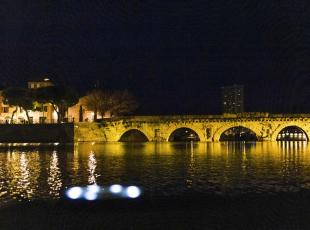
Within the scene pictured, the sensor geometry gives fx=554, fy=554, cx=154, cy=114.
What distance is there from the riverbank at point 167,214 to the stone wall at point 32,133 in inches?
2109

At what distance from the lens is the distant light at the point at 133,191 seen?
24573 millimetres

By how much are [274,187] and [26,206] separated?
473 inches

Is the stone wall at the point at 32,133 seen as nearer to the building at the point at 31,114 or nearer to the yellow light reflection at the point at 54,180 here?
the building at the point at 31,114

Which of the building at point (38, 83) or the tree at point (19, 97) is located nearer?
the tree at point (19, 97)

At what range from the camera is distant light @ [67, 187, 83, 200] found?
24172 mm

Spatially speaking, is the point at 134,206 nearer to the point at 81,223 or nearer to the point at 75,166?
the point at 81,223

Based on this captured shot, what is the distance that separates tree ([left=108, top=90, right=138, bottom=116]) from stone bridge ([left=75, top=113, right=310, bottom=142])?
9.30 metres

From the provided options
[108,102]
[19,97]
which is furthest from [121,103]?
[19,97]

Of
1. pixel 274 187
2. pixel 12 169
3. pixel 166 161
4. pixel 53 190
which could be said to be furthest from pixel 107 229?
pixel 166 161

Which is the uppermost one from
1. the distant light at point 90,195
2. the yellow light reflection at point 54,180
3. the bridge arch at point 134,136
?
the bridge arch at point 134,136

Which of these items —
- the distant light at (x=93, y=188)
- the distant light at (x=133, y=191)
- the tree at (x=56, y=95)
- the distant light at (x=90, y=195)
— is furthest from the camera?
the tree at (x=56, y=95)

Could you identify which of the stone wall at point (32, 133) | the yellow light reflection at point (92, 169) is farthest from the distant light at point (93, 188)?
the stone wall at point (32, 133)

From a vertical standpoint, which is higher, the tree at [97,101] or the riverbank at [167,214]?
the tree at [97,101]

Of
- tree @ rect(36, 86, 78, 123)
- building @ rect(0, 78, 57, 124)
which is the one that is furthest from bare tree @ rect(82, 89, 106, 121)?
tree @ rect(36, 86, 78, 123)
